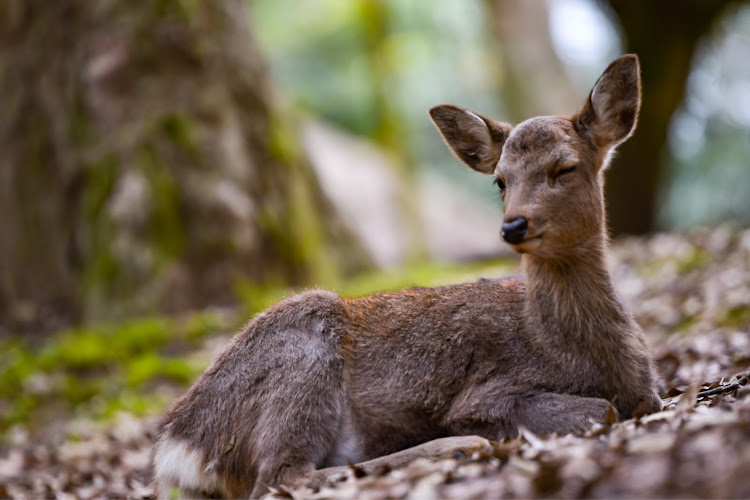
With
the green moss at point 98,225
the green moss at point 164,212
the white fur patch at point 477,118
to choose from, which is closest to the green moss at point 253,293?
the green moss at point 164,212

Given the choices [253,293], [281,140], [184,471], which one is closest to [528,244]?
[184,471]

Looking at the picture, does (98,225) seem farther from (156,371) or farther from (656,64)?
(656,64)

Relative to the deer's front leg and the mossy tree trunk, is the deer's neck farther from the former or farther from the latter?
the mossy tree trunk

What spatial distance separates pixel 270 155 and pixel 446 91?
1801 centimetres

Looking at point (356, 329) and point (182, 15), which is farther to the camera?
point (182, 15)

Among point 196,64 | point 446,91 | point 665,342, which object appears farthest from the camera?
point 446,91

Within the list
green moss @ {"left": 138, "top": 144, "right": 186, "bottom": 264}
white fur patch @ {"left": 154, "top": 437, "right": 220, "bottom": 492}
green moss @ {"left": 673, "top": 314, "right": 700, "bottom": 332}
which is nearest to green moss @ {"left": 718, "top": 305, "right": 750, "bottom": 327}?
green moss @ {"left": 673, "top": 314, "right": 700, "bottom": 332}

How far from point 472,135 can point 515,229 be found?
114 cm

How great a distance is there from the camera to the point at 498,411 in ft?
17.0

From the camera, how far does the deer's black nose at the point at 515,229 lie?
5059 millimetres

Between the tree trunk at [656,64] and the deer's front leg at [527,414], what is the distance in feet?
30.5

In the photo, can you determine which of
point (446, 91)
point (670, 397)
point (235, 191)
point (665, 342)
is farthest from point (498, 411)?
point (446, 91)

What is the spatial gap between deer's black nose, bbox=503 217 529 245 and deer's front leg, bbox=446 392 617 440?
3.11 feet

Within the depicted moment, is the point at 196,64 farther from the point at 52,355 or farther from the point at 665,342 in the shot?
the point at 665,342
